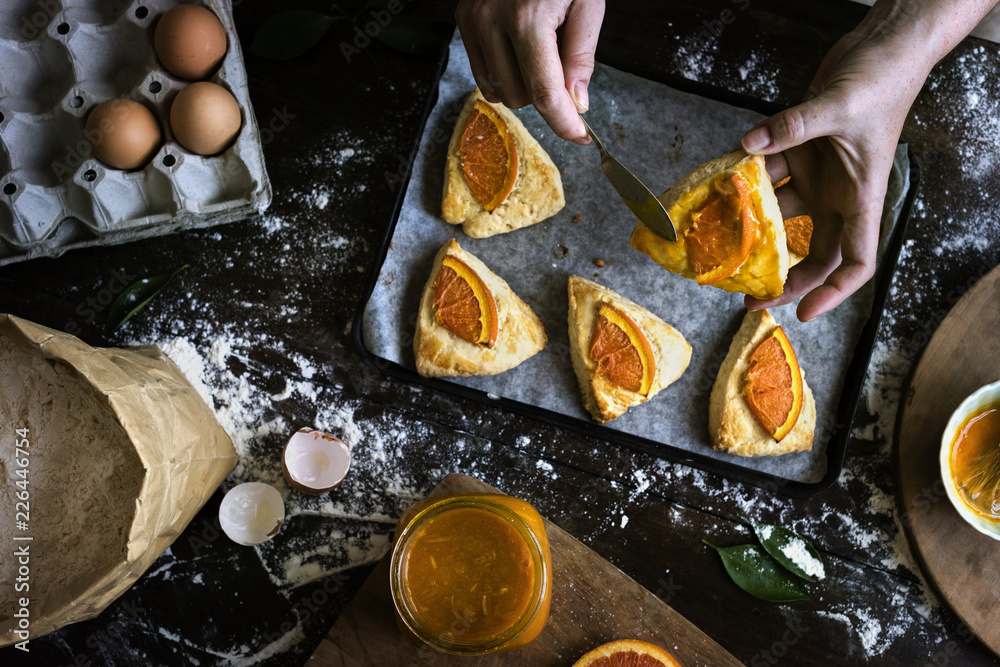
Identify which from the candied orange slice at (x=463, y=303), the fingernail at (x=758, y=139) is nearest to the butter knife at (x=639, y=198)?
the fingernail at (x=758, y=139)

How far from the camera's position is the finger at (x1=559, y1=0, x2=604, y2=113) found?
2.02 metres

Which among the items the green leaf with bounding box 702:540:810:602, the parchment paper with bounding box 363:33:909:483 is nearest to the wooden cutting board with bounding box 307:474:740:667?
the green leaf with bounding box 702:540:810:602

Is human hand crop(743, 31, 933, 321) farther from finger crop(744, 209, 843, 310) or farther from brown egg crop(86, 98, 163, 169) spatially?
brown egg crop(86, 98, 163, 169)

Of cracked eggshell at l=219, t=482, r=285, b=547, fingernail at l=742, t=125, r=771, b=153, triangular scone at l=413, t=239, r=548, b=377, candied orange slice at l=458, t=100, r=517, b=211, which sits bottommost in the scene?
cracked eggshell at l=219, t=482, r=285, b=547

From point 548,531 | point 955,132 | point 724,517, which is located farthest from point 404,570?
point 955,132

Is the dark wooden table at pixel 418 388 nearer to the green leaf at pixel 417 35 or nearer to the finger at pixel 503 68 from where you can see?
the green leaf at pixel 417 35

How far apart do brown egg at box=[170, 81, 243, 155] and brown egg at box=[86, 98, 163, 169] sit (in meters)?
0.10

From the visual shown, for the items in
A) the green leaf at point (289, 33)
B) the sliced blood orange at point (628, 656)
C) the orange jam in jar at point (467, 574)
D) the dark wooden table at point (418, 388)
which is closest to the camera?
the orange jam in jar at point (467, 574)

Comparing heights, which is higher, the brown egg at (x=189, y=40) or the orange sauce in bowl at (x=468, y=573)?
the brown egg at (x=189, y=40)

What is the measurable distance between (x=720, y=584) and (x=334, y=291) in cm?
205

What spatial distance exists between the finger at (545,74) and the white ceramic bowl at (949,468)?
71.7 inches

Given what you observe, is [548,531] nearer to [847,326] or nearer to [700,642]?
[700,642]

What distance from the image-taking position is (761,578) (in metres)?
2.49

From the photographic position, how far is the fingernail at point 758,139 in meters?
2.01
